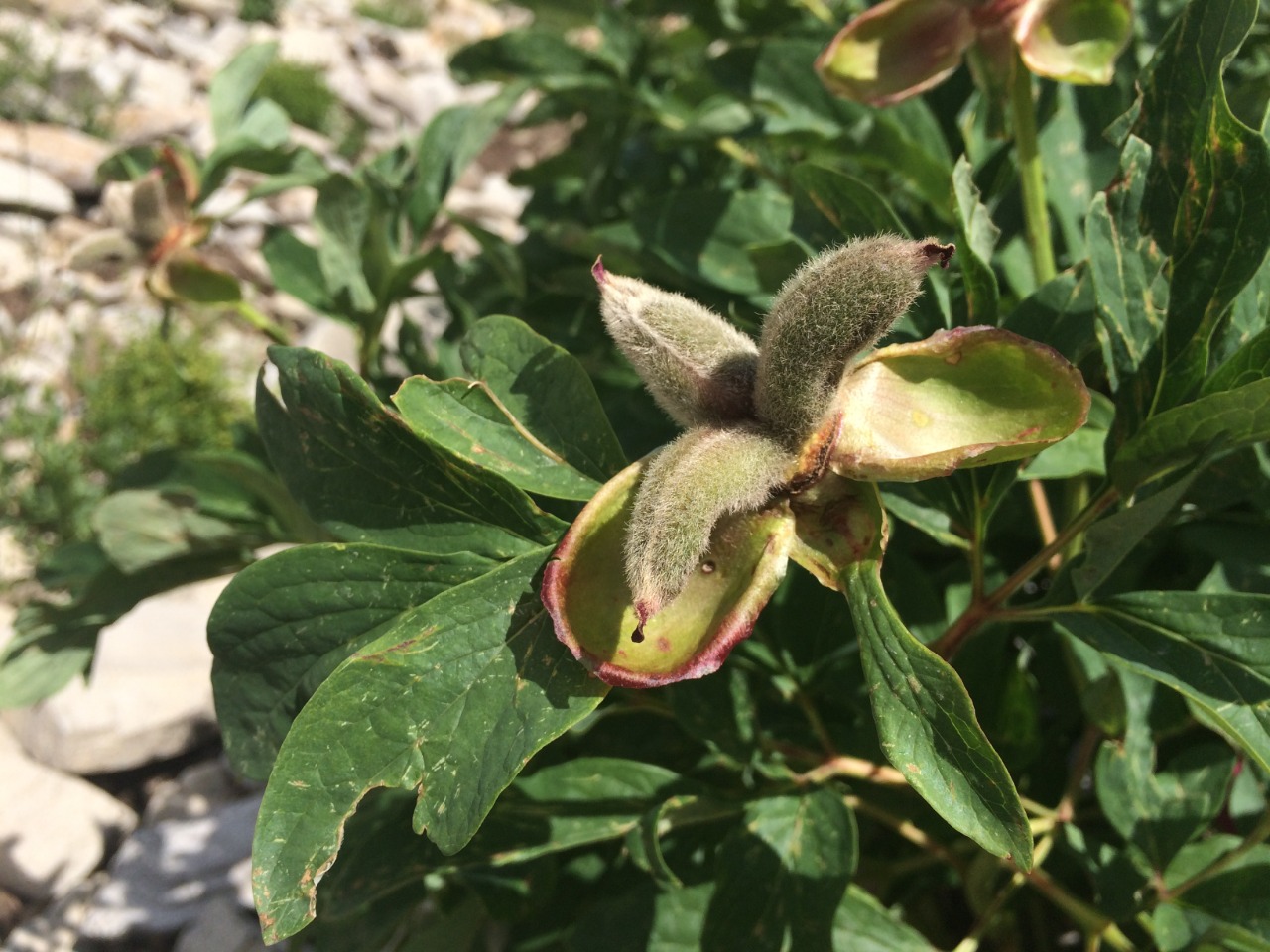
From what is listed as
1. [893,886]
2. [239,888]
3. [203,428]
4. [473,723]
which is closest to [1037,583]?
[893,886]

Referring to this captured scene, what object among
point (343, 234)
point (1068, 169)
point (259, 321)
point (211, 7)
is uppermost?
point (1068, 169)

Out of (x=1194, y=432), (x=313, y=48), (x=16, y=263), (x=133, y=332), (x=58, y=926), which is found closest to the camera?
(x=1194, y=432)

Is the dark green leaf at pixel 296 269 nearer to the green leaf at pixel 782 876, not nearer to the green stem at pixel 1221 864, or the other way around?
the green leaf at pixel 782 876

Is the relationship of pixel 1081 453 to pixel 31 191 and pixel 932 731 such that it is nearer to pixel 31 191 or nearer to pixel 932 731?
pixel 932 731

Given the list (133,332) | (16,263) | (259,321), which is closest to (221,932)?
(259,321)

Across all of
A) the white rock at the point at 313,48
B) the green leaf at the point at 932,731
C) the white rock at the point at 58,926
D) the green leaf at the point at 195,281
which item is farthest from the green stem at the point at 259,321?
the white rock at the point at 313,48
